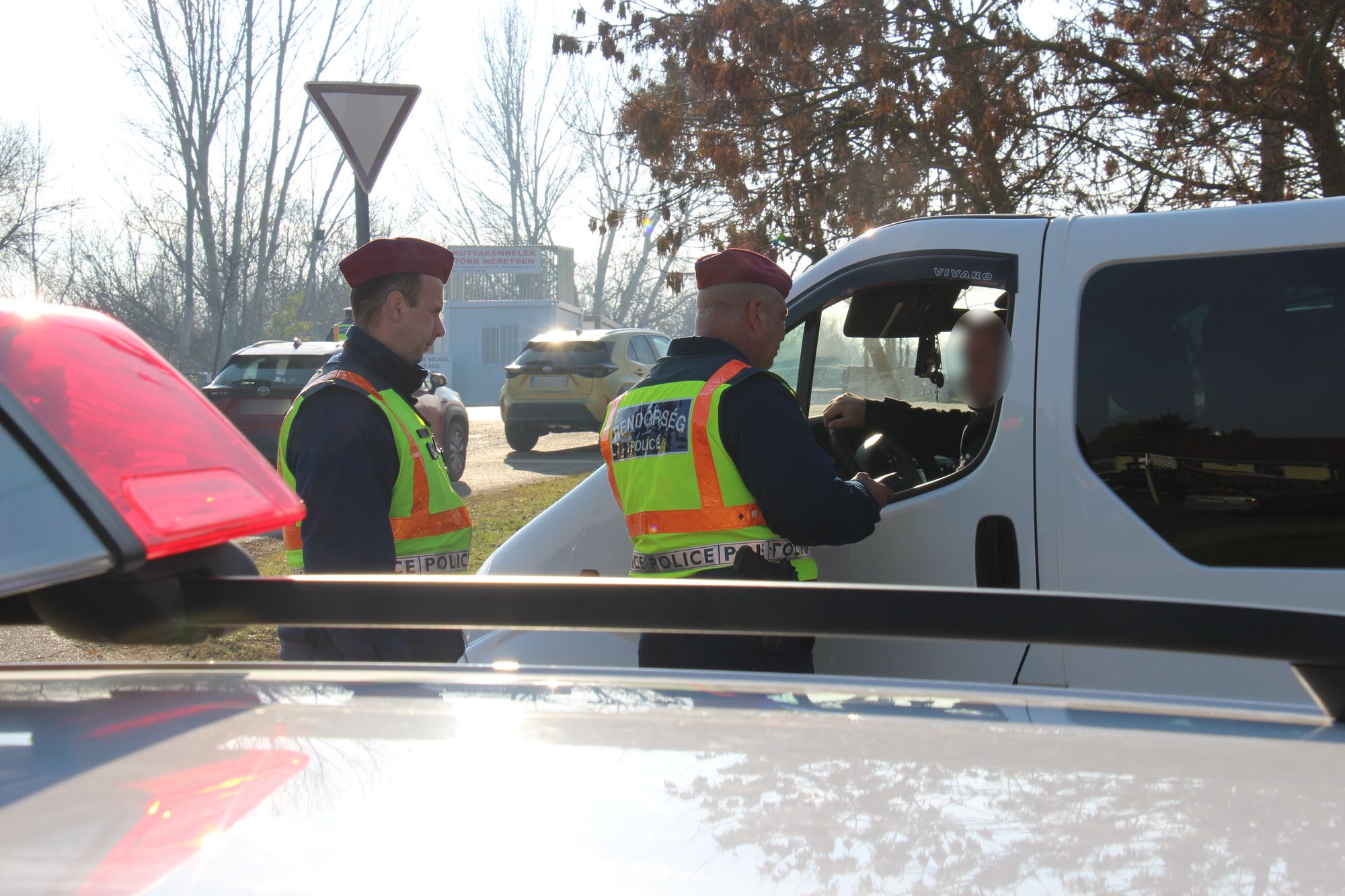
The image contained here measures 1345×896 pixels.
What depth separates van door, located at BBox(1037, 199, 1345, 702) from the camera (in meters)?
2.44

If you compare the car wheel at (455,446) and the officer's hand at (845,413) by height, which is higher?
the officer's hand at (845,413)

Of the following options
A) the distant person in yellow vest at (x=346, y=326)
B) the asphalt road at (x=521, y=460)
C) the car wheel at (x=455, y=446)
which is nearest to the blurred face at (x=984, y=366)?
the distant person in yellow vest at (x=346, y=326)

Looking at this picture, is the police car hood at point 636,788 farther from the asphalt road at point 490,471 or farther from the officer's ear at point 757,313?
the asphalt road at point 490,471

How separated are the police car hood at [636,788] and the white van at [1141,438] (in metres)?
1.12

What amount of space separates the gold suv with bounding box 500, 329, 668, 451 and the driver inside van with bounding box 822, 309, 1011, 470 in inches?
439

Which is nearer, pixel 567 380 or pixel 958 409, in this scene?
pixel 958 409

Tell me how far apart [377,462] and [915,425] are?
1571 millimetres

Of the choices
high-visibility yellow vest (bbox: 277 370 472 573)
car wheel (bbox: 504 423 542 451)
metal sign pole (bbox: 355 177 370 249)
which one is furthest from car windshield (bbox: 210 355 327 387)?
high-visibility yellow vest (bbox: 277 370 472 573)

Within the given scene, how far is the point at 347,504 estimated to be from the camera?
252 centimetres

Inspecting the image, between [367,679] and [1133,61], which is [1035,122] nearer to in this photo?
[1133,61]

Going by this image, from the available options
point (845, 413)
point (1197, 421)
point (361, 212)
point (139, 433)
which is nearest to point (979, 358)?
point (845, 413)

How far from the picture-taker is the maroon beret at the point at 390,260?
2.87 metres

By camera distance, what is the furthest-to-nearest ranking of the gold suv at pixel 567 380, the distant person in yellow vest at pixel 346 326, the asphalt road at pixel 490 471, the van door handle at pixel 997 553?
the gold suv at pixel 567 380, the asphalt road at pixel 490 471, the distant person in yellow vest at pixel 346 326, the van door handle at pixel 997 553

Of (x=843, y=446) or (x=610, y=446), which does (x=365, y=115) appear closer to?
(x=843, y=446)
